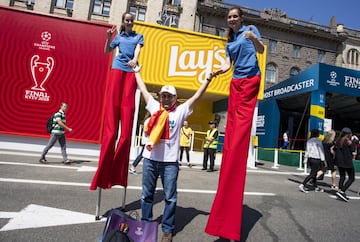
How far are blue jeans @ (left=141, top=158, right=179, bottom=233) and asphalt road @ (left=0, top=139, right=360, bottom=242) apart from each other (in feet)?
1.01

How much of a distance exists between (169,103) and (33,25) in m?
10.7

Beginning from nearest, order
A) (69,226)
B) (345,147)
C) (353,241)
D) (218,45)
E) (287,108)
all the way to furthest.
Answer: (69,226)
(353,241)
(345,147)
(218,45)
(287,108)

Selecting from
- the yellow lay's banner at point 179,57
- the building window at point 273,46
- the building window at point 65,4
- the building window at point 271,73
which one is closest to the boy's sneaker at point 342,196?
the yellow lay's banner at point 179,57

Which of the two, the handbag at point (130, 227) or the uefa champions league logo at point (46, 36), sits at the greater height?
the uefa champions league logo at point (46, 36)

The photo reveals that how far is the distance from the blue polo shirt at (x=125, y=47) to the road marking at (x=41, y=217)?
6.62 ft

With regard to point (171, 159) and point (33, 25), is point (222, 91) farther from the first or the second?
point (171, 159)

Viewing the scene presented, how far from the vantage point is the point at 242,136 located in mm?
2717

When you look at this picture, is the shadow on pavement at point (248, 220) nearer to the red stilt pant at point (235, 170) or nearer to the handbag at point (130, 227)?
the red stilt pant at point (235, 170)

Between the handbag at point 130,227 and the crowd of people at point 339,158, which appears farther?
the crowd of people at point 339,158

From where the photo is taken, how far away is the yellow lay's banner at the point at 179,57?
11.3m

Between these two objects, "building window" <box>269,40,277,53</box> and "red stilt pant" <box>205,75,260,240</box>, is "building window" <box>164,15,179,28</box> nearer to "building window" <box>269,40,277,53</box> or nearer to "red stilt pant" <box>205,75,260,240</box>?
"building window" <box>269,40,277,53</box>

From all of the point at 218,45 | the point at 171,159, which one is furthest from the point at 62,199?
the point at 218,45

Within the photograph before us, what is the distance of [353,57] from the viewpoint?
34125 millimetres

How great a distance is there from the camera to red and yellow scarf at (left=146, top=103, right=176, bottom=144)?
2590mm
